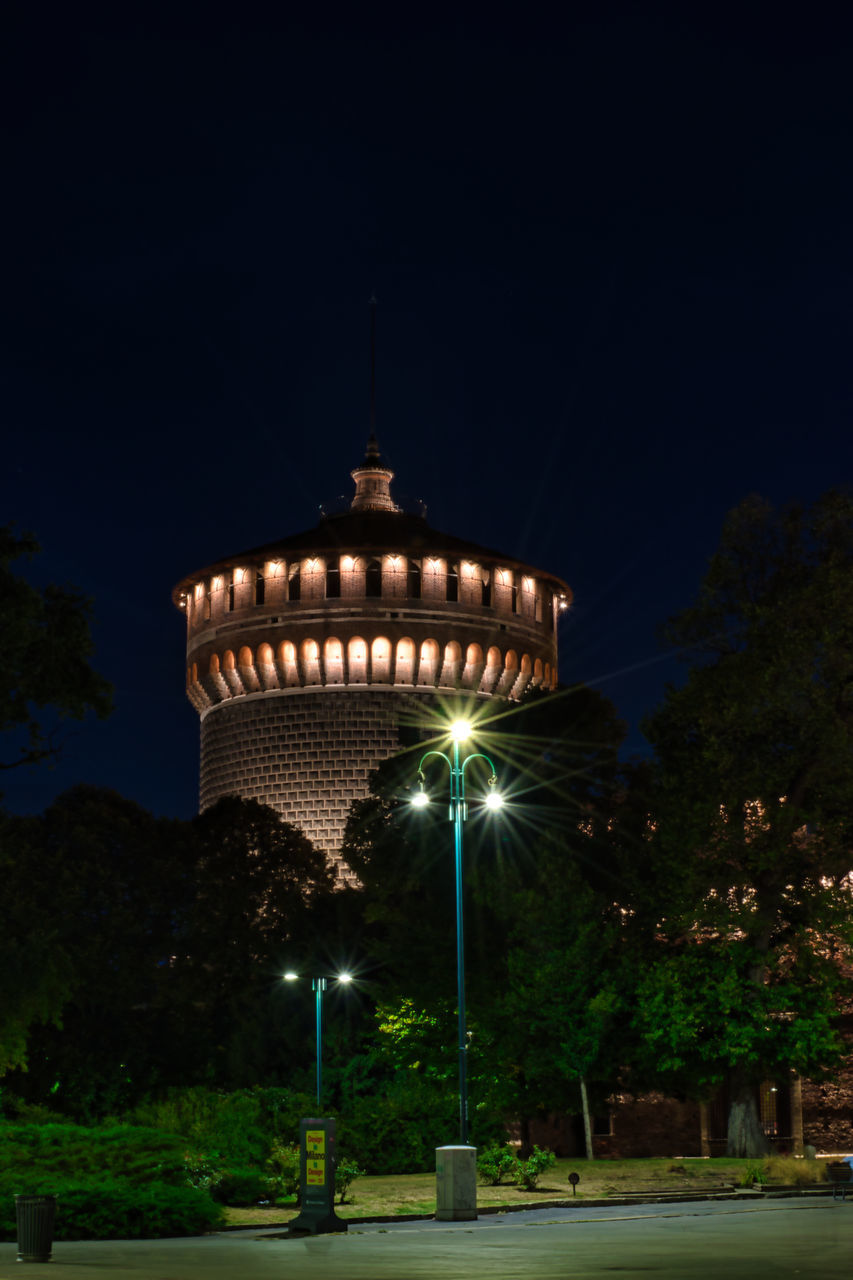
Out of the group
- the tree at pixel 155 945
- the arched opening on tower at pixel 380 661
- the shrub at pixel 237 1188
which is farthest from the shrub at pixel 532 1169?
the arched opening on tower at pixel 380 661

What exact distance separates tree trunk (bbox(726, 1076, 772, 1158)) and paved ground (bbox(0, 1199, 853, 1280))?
482 inches

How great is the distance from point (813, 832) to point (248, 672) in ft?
112

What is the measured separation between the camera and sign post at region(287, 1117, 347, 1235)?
21000 millimetres

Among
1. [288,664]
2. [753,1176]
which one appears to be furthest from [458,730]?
[288,664]

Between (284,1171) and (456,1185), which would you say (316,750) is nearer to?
(284,1171)

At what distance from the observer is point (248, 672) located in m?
69.3

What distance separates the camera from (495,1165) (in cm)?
2814

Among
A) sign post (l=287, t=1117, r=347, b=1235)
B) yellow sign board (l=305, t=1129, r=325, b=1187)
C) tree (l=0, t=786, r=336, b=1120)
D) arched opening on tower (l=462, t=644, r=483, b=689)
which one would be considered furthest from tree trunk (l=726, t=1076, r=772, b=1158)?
arched opening on tower (l=462, t=644, r=483, b=689)

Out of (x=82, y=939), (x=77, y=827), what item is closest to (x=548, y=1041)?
(x=82, y=939)

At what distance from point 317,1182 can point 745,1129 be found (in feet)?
55.5

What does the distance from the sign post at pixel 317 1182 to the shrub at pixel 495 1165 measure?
6.80 metres

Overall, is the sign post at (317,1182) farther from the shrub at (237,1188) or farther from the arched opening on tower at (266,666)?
the arched opening on tower at (266,666)

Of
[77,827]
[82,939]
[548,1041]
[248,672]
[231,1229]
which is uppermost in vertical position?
[248,672]

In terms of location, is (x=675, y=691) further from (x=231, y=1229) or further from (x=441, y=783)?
(x=231, y=1229)
